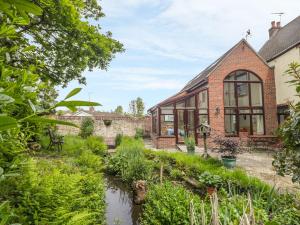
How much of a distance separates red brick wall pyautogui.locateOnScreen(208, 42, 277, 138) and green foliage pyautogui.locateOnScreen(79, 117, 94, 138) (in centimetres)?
831

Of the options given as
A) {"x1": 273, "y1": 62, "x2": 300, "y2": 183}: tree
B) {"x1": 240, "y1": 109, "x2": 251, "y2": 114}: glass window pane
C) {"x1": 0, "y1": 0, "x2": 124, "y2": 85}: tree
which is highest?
{"x1": 0, "y1": 0, "x2": 124, "y2": 85}: tree

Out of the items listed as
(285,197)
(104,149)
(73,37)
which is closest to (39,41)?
(73,37)

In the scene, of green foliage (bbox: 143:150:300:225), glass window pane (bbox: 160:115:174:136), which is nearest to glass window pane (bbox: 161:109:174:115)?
glass window pane (bbox: 160:115:174:136)

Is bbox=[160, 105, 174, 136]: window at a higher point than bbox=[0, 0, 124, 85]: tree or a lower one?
lower

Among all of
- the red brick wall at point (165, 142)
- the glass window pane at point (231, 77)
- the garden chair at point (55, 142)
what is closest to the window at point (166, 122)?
the red brick wall at point (165, 142)

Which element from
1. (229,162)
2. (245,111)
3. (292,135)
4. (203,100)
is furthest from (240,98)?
(292,135)

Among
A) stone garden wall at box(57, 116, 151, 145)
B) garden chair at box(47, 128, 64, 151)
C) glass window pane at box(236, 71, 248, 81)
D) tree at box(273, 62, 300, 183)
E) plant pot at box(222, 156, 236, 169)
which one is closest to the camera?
tree at box(273, 62, 300, 183)

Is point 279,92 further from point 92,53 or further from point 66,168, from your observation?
point 66,168

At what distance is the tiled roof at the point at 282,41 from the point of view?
1492 centimetres

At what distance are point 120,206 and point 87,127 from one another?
11519 mm

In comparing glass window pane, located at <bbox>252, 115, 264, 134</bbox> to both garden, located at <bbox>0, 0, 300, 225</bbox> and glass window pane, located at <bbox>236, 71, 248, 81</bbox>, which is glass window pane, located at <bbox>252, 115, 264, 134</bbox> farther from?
garden, located at <bbox>0, 0, 300, 225</bbox>

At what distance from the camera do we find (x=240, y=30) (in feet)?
57.4

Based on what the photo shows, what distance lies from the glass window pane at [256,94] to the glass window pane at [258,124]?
89 cm

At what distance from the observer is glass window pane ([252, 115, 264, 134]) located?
15375mm
